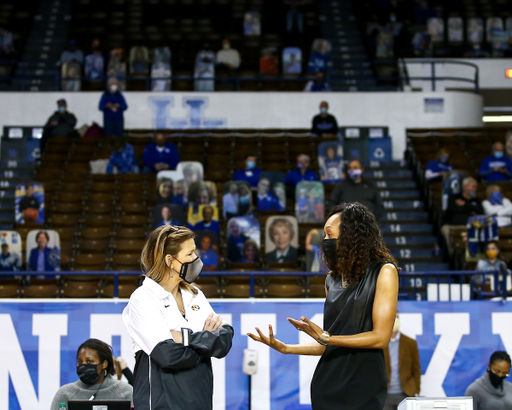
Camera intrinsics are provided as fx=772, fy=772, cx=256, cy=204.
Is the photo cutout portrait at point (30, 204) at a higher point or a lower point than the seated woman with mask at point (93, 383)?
higher

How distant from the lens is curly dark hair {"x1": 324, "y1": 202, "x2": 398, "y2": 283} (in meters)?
3.18

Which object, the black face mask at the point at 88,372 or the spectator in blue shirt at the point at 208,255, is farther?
the spectator in blue shirt at the point at 208,255

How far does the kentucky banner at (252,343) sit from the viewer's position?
7984mm

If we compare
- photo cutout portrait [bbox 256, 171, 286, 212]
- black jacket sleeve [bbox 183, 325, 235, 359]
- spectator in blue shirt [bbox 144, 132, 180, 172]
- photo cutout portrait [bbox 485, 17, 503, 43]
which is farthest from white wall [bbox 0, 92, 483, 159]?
black jacket sleeve [bbox 183, 325, 235, 359]

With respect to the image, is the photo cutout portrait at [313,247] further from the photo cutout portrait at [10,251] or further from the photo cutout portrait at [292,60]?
the photo cutout portrait at [292,60]

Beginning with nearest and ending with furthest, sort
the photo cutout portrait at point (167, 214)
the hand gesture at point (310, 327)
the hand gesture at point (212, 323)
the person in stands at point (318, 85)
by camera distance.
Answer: the hand gesture at point (310, 327) → the hand gesture at point (212, 323) → the photo cutout portrait at point (167, 214) → the person in stands at point (318, 85)

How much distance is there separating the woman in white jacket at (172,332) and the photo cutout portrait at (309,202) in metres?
7.60

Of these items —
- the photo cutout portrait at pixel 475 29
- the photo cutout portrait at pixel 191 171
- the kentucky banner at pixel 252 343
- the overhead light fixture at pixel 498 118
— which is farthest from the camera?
the overhead light fixture at pixel 498 118

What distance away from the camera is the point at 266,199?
11531 millimetres

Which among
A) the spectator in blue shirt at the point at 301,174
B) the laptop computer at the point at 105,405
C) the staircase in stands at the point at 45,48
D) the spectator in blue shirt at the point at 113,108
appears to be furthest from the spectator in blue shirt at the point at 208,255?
the staircase in stands at the point at 45,48

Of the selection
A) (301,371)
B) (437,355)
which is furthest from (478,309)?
(301,371)

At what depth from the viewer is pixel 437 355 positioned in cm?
820

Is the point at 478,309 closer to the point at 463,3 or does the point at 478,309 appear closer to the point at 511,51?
the point at 511,51

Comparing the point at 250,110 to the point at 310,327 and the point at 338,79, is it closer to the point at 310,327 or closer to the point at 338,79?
the point at 338,79
